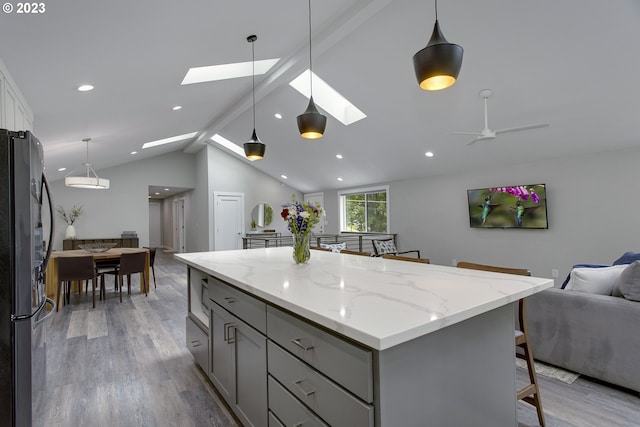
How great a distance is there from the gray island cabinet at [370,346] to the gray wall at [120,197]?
811cm

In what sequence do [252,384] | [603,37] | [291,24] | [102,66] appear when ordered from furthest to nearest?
[291,24] → [603,37] → [102,66] → [252,384]

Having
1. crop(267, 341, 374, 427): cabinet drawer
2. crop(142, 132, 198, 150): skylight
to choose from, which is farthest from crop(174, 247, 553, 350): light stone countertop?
crop(142, 132, 198, 150): skylight

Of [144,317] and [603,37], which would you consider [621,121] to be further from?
[144,317]

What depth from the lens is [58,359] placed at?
A: 2830 millimetres

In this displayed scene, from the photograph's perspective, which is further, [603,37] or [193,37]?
[603,37]

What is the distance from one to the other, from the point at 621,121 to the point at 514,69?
1707mm

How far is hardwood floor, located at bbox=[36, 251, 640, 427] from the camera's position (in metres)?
1.97

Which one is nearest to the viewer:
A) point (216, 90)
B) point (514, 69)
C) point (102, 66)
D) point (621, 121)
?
point (102, 66)

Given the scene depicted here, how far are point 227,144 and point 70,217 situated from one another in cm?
420

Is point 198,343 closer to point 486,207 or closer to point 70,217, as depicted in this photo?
point 486,207

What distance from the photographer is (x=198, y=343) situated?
2.54m

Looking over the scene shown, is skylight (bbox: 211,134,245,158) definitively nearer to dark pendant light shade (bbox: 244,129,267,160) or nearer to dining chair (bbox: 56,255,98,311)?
dining chair (bbox: 56,255,98,311)

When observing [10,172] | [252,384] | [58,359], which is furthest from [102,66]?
[252,384]

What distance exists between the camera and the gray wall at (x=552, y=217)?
4531 millimetres
